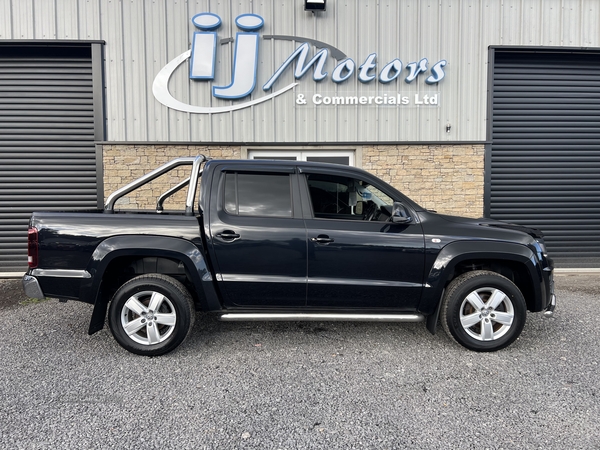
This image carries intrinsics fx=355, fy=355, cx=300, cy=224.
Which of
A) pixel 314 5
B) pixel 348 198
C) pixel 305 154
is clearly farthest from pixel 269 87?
pixel 348 198

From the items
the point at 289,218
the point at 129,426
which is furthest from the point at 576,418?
the point at 129,426

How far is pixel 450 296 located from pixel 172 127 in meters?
5.55

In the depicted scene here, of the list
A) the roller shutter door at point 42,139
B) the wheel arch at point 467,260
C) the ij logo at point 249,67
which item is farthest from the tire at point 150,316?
the roller shutter door at point 42,139

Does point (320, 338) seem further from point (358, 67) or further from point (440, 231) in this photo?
point (358, 67)

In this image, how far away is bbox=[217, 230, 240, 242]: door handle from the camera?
10.3 feet

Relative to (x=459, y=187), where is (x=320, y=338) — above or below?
below

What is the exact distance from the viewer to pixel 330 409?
7.95 feet

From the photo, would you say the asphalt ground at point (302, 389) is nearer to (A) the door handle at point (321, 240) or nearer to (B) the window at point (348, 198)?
(A) the door handle at point (321, 240)

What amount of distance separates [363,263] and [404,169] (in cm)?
405

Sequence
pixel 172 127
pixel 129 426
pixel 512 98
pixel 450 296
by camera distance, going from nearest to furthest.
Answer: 1. pixel 129 426
2. pixel 450 296
3. pixel 172 127
4. pixel 512 98

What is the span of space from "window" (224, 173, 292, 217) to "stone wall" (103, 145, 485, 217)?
11.4 feet

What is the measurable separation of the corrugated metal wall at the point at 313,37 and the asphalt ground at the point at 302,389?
3.99 metres

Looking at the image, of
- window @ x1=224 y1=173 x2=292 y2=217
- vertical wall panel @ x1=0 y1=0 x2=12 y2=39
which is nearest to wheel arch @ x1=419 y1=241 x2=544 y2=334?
Answer: window @ x1=224 y1=173 x2=292 y2=217

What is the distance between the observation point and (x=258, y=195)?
332 cm
